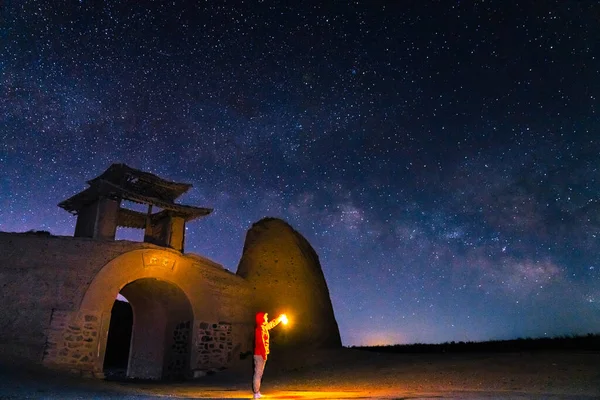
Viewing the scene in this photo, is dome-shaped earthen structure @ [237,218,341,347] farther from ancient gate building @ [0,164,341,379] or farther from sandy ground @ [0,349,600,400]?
sandy ground @ [0,349,600,400]

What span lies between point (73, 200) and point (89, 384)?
872cm

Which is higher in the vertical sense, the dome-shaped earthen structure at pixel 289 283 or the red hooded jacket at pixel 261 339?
the dome-shaped earthen structure at pixel 289 283

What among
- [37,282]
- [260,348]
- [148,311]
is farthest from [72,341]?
[260,348]

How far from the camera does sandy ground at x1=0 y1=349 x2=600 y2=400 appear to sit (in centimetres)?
767

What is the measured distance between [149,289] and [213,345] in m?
3.41

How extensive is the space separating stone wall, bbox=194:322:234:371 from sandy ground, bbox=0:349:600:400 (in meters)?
0.53

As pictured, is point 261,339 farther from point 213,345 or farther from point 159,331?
point 159,331

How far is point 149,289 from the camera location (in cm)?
1619

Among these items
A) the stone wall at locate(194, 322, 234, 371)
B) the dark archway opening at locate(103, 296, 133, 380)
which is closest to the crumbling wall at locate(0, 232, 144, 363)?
the stone wall at locate(194, 322, 234, 371)

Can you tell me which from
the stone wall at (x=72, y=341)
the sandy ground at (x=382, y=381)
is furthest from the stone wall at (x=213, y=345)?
the stone wall at (x=72, y=341)

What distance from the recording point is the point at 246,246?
18.3 metres

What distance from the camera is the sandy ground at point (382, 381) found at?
302 inches

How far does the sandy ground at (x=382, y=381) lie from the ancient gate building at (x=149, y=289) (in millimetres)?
1131

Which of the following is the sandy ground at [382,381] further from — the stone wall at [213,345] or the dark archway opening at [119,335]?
the dark archway opening at [119,335]
